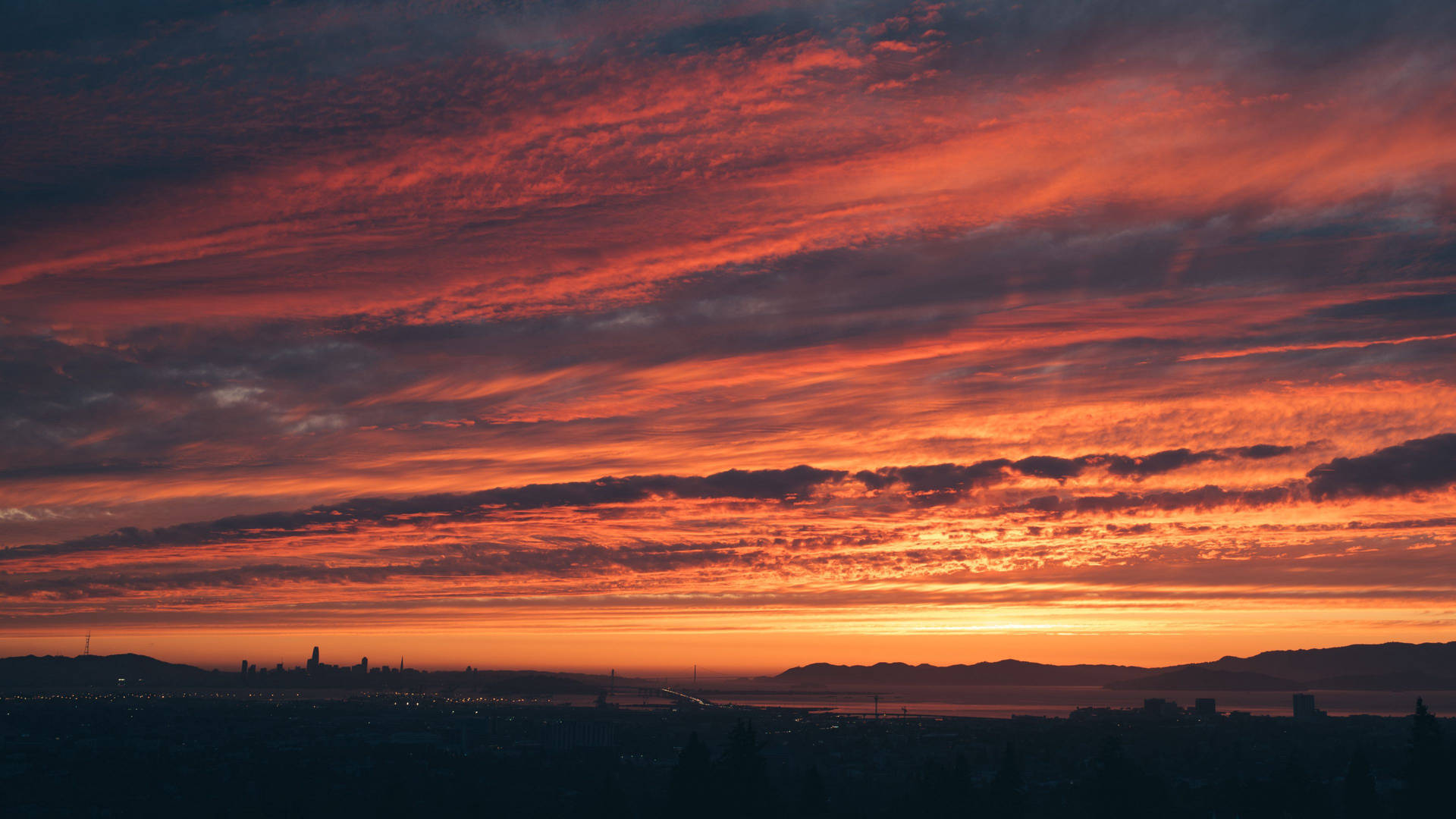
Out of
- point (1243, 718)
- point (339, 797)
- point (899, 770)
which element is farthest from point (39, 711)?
point (1243, 718)

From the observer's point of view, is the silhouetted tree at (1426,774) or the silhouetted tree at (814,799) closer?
the silhouetted tree at (1426,774)

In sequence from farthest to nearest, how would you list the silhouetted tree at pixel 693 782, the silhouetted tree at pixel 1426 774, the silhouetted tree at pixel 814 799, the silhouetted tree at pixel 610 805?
the silhouetted tree at pixel 610 805
the silhouetted tree at pixel 814 799
the silhouetted tree at pixel 693 782
the silhouetted tree at pixel 1426 774

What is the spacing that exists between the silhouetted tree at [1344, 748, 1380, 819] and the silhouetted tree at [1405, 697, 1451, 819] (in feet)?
4.36

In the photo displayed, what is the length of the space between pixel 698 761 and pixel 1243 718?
486 feet

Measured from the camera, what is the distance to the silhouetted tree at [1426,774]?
137ft

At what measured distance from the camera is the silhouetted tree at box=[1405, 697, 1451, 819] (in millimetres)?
41875

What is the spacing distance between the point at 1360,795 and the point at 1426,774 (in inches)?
110

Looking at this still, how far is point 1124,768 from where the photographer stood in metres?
50.8

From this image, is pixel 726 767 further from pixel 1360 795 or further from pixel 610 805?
pixel 1360 795

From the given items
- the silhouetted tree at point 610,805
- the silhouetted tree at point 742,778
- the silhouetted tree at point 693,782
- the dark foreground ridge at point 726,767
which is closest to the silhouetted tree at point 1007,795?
the dark foreground ridge at point 726,767

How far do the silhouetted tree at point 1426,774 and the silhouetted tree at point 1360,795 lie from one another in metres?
1.33

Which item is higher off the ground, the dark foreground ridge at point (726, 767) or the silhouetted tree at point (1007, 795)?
the silhouetted tree at point (1007, 795)

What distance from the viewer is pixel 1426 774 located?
42.7 metres

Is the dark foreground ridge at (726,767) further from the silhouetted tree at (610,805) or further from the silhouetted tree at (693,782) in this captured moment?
the silhouetted tree at (610,805)
